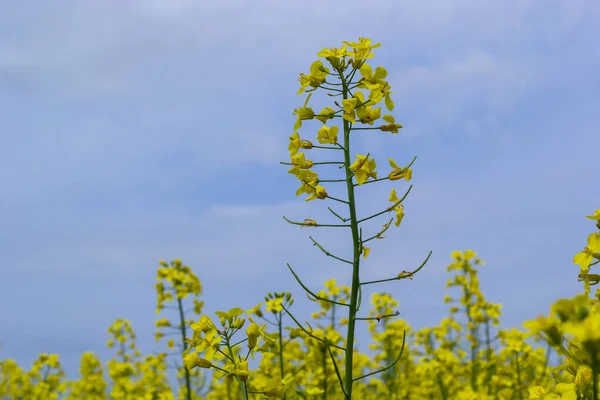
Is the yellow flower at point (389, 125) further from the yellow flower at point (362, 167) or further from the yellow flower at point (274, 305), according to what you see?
the yellow flower at point (274, 305)

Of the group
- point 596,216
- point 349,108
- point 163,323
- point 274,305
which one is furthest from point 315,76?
point 163,323

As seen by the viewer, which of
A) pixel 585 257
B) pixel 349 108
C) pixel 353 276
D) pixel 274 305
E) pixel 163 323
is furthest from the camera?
pixel 163 323

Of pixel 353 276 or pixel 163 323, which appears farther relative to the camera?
pixel 163 323

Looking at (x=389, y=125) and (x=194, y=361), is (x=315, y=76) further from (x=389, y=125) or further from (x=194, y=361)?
(x=194, y=361)

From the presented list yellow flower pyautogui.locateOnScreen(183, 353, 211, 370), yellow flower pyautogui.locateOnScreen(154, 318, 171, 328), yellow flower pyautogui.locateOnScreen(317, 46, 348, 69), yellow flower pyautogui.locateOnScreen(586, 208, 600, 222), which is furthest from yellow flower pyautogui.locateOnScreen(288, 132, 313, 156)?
yellow flower pyautogui.locateOnScreen(154, 318, 171, 328)

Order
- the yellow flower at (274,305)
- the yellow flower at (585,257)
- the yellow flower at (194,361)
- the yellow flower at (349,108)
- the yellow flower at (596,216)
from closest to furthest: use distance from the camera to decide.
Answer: the yellow flower at (596,216) < the yellow flower at (585,257) < the yellow flower at (194,361) < the yellow flower at (349,108) < the yellow flower at (274,305)

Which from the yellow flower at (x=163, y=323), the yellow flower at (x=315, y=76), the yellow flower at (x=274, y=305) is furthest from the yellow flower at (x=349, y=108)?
the yellow flower at (x=163, y=323)

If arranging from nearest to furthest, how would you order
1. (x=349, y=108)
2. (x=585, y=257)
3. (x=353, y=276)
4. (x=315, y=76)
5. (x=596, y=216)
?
(x=596, y=216) → (x=585, y=257) → (x=353, y=276) → (x=349, y=108) → (x=315, y=76)

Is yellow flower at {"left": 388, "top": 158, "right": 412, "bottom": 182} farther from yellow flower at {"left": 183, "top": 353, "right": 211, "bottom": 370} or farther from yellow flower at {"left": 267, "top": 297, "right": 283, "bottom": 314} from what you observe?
yellow flower at {"left": 267, "top": 297, "right": 283, "bottom": 314}

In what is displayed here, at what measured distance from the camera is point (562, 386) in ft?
7.48

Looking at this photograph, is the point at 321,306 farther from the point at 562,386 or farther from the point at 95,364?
the point at 95,364

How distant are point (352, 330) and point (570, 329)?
1570 millimetres

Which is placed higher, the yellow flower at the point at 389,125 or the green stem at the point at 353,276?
the yellow flower at the point at 389,125

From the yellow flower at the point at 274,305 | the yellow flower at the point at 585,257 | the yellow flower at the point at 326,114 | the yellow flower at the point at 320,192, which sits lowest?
the yellow flower at the point at 585,257
